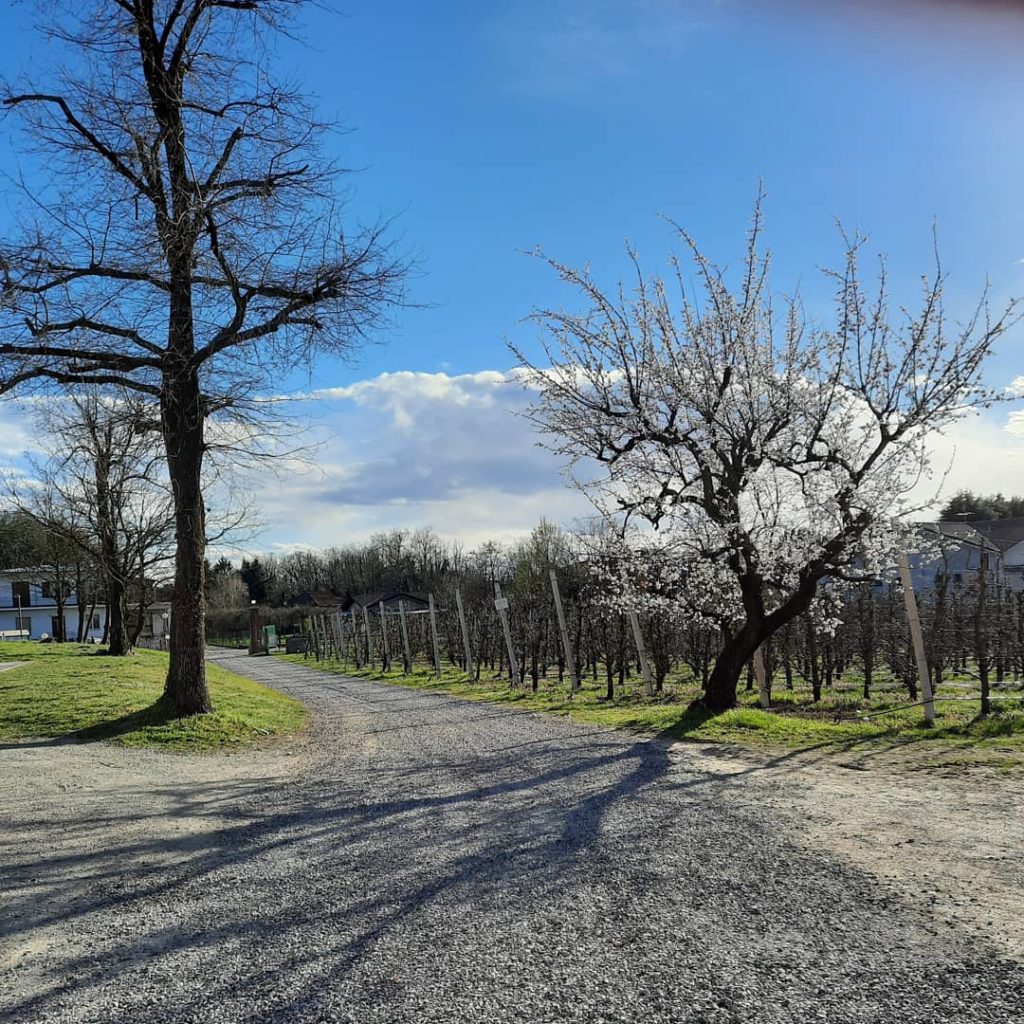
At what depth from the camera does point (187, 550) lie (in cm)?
1205

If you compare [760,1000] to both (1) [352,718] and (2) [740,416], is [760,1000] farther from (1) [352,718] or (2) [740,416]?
(1) [352,718]

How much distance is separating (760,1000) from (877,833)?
2.44m

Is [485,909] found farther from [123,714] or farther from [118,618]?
[118,618]

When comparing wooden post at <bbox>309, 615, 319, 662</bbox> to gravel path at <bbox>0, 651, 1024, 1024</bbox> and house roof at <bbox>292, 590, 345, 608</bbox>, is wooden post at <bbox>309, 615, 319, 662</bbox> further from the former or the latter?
gravel path at <bbox>0, 651, 1024, 1024</bbox>

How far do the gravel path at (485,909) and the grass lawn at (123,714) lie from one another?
11.1 ft

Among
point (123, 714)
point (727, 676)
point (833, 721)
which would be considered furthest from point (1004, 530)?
point (123, 714)

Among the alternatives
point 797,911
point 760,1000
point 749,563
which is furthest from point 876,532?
point 760,1000

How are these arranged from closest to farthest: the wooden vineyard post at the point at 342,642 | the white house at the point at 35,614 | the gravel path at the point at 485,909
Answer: the gravel path at the point at 485,909
the wooden vineyard post at the point at 342,642
the white house at the point at 35,614

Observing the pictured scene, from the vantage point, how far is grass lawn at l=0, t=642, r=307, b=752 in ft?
35.3

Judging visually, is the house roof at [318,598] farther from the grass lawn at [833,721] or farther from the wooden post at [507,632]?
the grass lawn at [833,721]

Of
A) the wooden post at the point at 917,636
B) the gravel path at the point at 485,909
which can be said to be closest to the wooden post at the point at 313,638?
the wooden post at the point at 917,636

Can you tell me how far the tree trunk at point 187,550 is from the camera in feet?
38.3

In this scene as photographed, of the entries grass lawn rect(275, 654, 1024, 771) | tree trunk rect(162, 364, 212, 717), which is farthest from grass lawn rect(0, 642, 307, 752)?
grass lawn rect(275, 654, 1024, 771)

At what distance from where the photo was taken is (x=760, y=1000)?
9.61 feet
